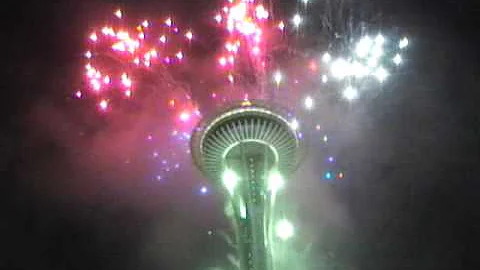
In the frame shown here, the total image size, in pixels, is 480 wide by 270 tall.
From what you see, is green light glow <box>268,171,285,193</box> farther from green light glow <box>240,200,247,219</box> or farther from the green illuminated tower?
green light glow <box>240,200,247,219</box>

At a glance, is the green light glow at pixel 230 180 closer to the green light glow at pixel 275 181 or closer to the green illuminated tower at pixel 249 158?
the green illuminated tower at pixel 249 158

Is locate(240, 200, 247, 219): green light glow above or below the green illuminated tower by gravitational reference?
below

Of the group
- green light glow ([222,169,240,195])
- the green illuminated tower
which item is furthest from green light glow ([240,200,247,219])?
green light glow ([222,169,240,195])

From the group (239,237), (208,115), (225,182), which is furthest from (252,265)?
(208,115)

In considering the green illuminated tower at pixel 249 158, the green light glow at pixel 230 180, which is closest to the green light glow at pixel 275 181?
the green illuminated tower at pixel 249 158

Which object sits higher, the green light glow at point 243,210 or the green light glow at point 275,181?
the green light glow at point 275,181

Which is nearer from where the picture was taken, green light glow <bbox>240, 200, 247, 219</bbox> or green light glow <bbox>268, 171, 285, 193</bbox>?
green light glow <bbox>240, 200, 247, 219</bbox>

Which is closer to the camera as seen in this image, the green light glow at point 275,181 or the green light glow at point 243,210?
the green light glow at point 243,210
